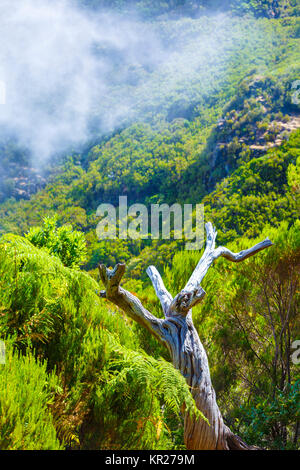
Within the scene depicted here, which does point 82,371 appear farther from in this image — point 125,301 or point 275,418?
point 275,418

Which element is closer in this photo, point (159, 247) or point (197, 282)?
point (197, 282)

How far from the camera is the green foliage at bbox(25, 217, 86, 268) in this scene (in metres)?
6.59

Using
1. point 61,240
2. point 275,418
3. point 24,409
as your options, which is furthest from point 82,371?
point 61,240

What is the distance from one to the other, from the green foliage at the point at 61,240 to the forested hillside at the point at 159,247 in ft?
0.09

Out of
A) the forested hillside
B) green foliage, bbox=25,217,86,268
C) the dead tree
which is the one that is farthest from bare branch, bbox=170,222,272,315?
green foliage, bbox=25,217,86,268

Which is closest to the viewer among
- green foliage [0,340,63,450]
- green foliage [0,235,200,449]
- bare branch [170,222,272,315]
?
green foliage [0,340,63,450]

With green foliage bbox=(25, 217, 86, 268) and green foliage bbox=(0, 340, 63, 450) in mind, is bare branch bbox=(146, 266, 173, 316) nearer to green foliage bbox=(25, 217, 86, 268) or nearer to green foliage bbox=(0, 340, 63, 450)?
green foliage bbox=(0, 340, 63, 450)

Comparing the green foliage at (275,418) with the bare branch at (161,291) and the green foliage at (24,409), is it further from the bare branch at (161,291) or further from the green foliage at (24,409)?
the green foliage at (24,409)

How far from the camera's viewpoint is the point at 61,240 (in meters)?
7.07

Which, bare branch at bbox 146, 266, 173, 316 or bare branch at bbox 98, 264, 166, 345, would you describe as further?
bare branch at bbox 146, 266, 173, 316

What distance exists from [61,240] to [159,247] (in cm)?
2860

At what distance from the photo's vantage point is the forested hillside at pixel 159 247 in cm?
150

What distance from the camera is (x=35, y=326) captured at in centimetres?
161

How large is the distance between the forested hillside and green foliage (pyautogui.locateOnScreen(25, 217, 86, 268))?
0.09 feet
